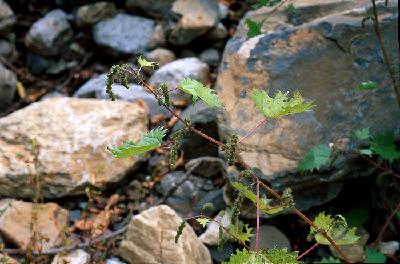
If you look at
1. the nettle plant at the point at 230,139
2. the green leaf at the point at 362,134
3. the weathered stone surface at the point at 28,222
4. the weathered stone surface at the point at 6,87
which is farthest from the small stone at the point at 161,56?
the nettle plant at the point at 230,139

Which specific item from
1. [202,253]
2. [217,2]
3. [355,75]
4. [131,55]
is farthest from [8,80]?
[355,75]

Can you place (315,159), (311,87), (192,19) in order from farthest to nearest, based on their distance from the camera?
(192,19) → (311,87) → (315,159)

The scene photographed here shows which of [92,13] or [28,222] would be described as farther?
[92,13]

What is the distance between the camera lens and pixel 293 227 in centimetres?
293

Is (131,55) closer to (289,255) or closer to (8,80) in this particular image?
(8,80)

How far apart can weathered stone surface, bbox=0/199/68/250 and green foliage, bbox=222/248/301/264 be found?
5.58 ft

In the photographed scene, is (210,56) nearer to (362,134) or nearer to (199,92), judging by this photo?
(362,134)

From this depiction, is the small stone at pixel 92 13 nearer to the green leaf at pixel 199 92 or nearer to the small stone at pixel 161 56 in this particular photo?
the small stone at pixel 161 56

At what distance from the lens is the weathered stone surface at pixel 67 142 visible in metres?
3.12

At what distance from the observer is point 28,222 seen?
2943 mm

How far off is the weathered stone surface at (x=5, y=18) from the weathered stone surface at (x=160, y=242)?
8.24ft

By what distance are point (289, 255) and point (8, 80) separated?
328 centimetres

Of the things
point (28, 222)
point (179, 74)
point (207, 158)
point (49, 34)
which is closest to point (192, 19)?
point (179, 74)

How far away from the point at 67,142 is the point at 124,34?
1.51 meters
